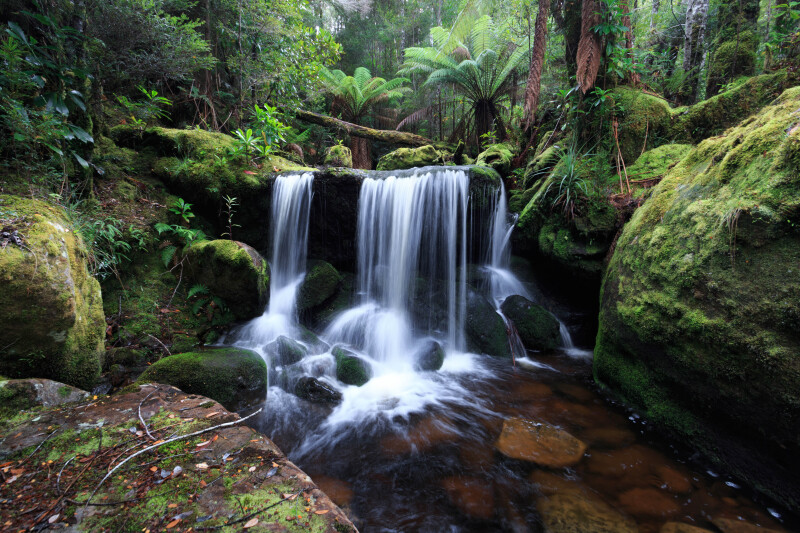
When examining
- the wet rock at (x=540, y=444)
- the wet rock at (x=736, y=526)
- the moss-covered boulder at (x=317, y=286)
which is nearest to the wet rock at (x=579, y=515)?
A: the wet rock at (x=540, y=444)

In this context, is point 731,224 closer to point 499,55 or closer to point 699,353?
point 699,353

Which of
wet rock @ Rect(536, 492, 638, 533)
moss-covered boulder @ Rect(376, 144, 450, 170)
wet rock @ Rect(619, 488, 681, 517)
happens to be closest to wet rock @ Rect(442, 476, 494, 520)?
wet rock @ Rect(536, 492, 638, 533)

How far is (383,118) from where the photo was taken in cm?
1365

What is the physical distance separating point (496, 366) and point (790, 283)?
10.4 feet

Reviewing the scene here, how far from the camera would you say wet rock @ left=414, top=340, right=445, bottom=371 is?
479 cm

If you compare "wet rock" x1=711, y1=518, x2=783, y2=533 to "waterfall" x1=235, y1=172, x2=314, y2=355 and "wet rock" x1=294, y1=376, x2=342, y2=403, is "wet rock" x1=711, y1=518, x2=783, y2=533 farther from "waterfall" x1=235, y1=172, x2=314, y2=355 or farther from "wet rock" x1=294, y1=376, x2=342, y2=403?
"waterfall" x1=235, y1=172, x2=314, y2=355

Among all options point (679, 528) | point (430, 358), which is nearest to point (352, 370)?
point (430, 358)

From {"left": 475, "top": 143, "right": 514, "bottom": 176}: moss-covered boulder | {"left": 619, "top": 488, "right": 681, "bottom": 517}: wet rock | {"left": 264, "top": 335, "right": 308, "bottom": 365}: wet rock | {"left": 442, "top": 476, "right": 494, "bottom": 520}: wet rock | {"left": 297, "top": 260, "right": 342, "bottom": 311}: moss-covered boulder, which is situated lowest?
{"left": 442, "top": 476, "right": 494, "bottom": 520}: wet rock

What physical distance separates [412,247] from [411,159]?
11.4ft

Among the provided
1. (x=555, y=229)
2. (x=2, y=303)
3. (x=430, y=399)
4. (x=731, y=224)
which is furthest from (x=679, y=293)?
(x=2, y=303)

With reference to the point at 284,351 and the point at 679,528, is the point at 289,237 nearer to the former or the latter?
the point at 284,351

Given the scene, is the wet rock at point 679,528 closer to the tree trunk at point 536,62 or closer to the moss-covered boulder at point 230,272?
the moss-covered boulder at point 230,272

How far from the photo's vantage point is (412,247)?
6172 millimetres

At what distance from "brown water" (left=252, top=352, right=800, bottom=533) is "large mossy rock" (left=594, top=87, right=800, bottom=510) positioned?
350mm
